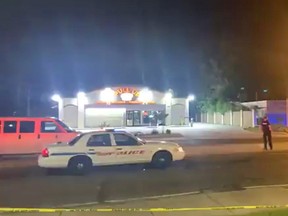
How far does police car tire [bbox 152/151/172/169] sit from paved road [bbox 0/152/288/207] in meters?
0.29

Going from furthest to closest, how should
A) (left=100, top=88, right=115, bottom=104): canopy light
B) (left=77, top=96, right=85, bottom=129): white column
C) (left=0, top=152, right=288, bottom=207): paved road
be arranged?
(left=100, top=88, right=115, bottom=104): canopy light, (left=77, top=96, right=85, bottom=129): white column, (left=0, top=152, right=288, bottom=207): paved road

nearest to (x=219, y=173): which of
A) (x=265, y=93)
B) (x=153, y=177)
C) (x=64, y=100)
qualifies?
(x=153, y=177)

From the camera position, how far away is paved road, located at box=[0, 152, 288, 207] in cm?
1088

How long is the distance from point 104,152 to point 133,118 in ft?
146

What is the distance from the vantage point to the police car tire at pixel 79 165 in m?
14.9

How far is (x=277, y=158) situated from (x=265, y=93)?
5606 centimetres

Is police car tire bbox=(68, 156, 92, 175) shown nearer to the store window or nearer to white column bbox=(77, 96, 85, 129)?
the store window

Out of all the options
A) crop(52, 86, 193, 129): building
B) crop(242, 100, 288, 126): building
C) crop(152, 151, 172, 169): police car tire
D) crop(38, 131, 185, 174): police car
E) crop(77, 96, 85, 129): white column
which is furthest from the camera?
crop(52, 86, 193, 129): building

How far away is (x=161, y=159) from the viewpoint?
51.8 ft

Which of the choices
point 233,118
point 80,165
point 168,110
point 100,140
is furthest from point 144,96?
point 80,165

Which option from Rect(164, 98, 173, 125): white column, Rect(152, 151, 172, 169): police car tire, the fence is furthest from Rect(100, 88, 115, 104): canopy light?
Rect(152, 151, 172, 169): police car tire

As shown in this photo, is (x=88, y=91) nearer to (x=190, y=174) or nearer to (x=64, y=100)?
(x=64, y=100)

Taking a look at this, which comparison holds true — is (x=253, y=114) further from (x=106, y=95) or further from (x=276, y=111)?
(x=106, y=95)

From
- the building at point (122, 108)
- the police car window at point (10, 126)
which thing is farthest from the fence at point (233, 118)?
the police car window at point (10, 126)
